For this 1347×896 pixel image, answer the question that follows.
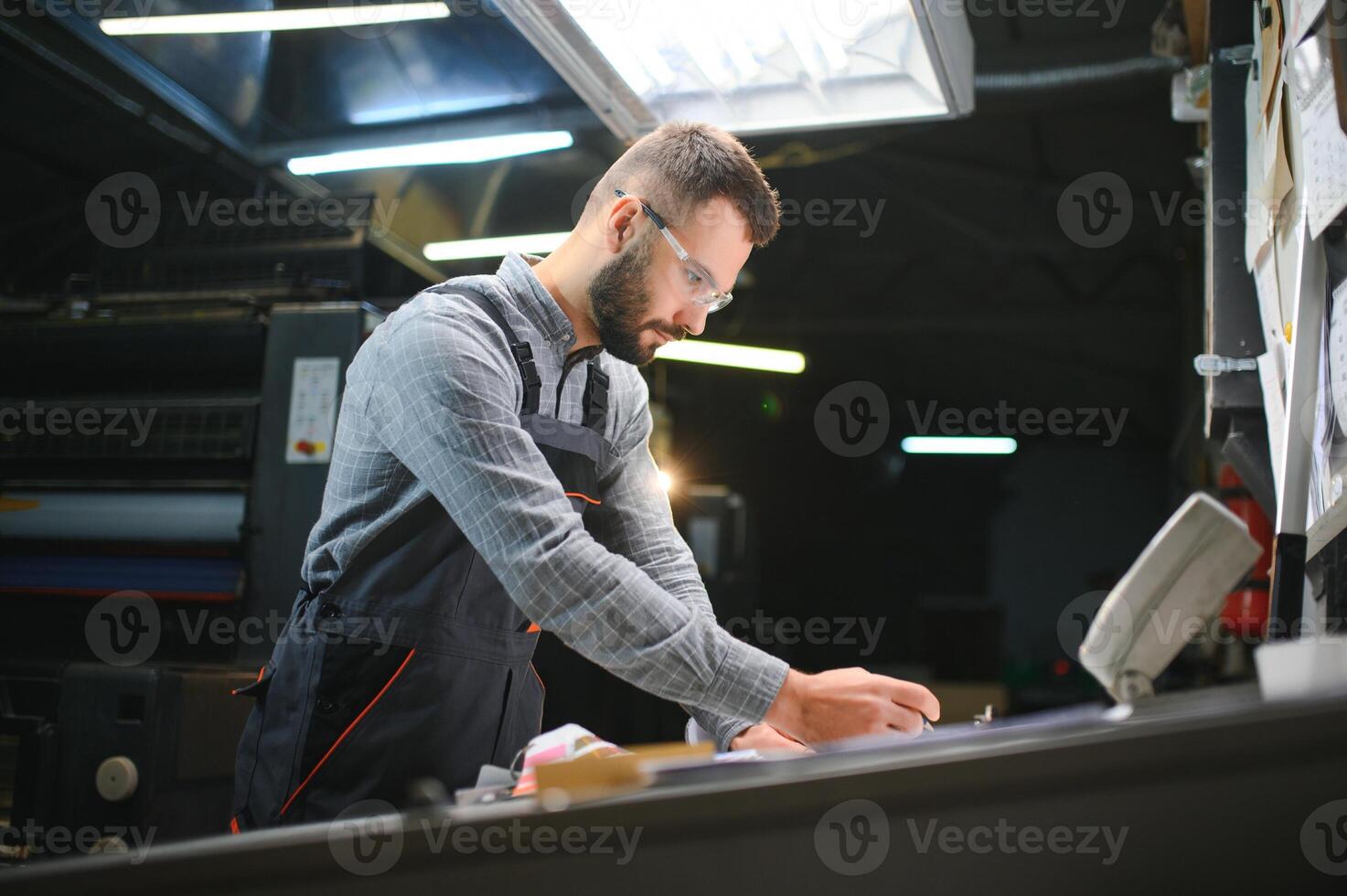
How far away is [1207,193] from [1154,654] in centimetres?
157

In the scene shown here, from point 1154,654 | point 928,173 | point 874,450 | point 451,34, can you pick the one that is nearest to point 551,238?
point 451,34

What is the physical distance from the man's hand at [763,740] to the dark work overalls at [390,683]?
1.12 ft

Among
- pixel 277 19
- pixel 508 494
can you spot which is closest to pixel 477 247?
pixel 277 19

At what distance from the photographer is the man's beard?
Answer: 5.49 ft

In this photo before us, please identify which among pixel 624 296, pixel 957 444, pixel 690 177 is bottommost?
pixel 624 296

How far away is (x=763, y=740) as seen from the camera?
60.3 inches

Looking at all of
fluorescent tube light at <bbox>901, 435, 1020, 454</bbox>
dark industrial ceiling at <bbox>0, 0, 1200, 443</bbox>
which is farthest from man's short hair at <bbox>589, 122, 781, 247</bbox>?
fluorescent tube light at <bbox>901, 435, 1020, 454</bbox>

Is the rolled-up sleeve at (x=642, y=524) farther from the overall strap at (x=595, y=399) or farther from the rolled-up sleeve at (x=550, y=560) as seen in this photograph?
the rolled-up sleeve at (x=550, y=560)

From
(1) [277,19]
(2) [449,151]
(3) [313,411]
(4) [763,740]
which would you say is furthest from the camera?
(2) [449,151]

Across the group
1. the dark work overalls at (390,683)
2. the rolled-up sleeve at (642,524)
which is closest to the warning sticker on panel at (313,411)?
the rolled-up sleeve at (642,524)

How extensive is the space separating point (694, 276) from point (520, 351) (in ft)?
1.06

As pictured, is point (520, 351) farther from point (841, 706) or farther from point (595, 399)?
point (841, 706)

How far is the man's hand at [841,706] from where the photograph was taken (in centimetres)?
126

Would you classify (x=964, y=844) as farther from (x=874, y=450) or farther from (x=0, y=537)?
(x=874, y=450)
